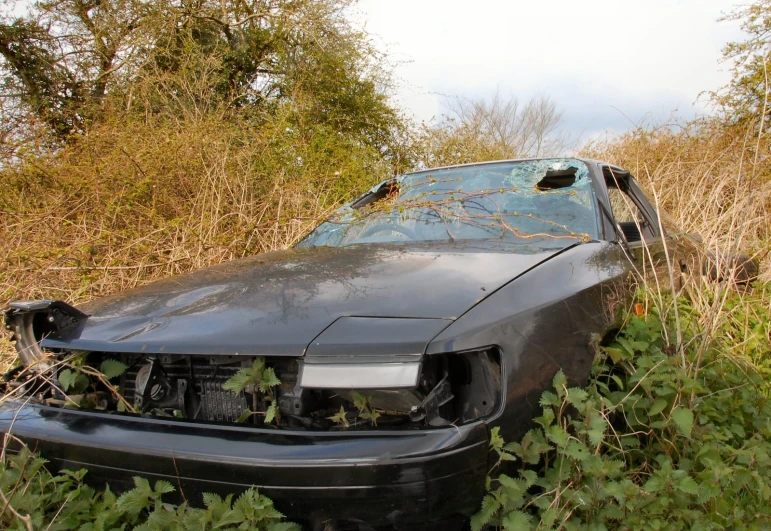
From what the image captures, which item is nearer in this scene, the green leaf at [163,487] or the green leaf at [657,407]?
the green leaf at [163,487]

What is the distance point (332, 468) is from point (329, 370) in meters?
0.24

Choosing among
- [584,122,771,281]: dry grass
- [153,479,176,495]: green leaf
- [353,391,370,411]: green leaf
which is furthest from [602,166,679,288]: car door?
[153,479,176,495]: green leaf

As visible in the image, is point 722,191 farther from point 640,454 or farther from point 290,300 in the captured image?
point 290,300

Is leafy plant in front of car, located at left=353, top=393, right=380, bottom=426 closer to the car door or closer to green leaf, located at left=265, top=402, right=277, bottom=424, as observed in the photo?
green leaf, located at left=265, top=402, right=277, bottom=424

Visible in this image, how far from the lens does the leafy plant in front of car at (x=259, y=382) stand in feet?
5.04

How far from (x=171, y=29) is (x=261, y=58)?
2575mm

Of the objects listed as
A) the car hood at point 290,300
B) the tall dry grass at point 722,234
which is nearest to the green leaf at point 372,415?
the car hood at point 290,300

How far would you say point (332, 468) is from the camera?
136 cm

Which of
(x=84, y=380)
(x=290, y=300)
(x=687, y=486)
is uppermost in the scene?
(x=290, y=300)

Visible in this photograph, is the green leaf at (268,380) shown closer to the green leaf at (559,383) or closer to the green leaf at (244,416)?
the green leaf at (244,416)

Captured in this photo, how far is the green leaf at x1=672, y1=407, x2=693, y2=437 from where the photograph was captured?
180 centimetres

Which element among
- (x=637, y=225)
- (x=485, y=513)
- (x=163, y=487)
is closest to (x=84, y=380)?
(x=163, y=487)

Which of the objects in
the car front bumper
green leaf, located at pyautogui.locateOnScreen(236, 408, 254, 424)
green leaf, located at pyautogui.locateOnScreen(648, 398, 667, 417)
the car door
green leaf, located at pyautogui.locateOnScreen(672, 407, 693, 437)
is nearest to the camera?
the car front bumper

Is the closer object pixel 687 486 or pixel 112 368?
pixel 687 486
